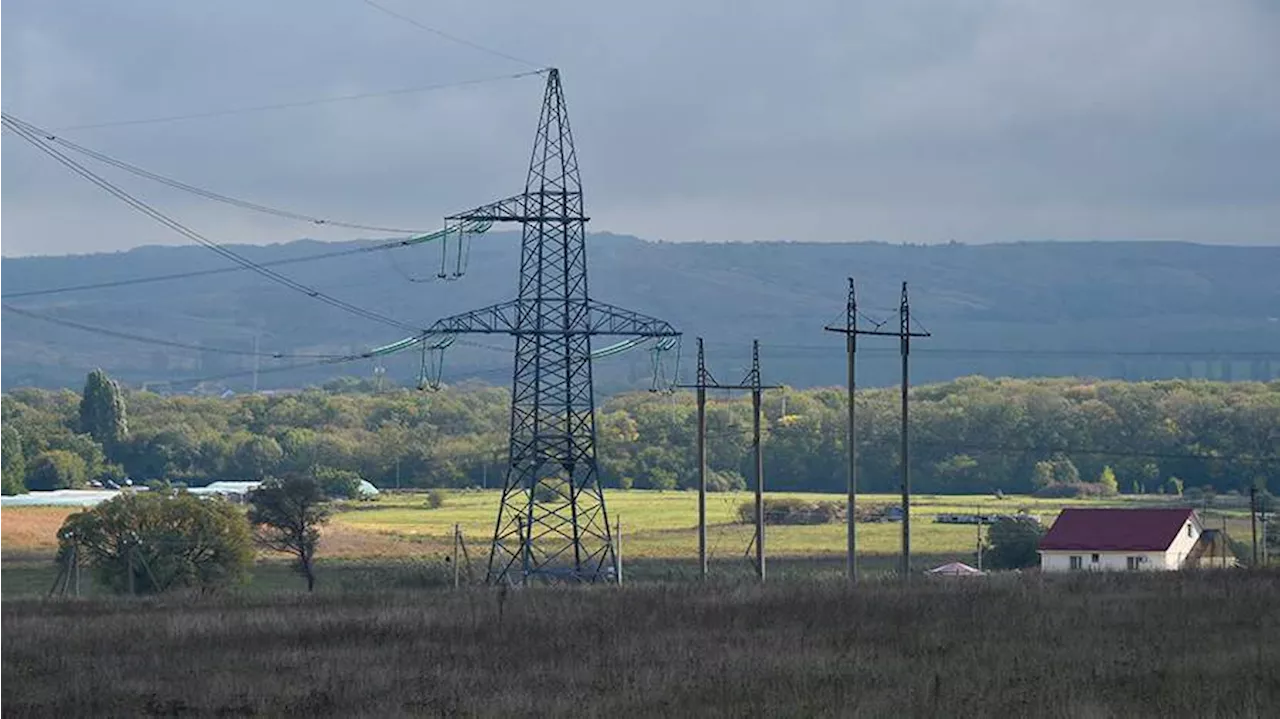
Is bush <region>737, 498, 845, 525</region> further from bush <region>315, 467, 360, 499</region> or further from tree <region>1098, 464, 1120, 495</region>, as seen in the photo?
bush <region>315, 467, 360, 499</region>

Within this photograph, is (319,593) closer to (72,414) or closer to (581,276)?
(581,276)

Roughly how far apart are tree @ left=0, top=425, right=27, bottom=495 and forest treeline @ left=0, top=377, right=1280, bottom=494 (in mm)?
140

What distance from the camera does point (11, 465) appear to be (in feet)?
423

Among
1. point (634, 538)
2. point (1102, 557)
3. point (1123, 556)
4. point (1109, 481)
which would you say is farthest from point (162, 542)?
point (1109, 481)

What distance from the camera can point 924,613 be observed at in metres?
32.6

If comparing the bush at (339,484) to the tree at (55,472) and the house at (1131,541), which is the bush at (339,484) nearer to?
the tree at (55,472)

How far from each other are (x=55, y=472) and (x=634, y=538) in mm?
51329

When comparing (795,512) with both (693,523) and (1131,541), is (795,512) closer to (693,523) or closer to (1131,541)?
(693,523)

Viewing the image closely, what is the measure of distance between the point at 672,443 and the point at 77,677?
4295 inches

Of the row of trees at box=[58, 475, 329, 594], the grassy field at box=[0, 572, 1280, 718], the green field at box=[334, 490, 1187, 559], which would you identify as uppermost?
the green field at box=[334, 490, 1187, 559]

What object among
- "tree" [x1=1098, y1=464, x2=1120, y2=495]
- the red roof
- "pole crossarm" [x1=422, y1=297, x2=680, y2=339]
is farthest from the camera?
"tree" [x1=1098, y1=464, x2=1120, y2=495]

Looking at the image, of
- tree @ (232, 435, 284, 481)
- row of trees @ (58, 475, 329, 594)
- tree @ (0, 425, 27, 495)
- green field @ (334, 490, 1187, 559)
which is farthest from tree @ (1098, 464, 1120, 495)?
row of trees @ (58, 475, 329, 594)

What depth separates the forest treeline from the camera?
430ft

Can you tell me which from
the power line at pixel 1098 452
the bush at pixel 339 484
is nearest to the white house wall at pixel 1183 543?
the power line at pixel 1098 452
